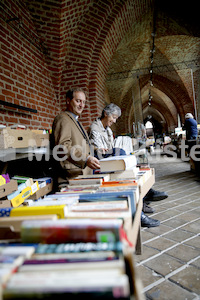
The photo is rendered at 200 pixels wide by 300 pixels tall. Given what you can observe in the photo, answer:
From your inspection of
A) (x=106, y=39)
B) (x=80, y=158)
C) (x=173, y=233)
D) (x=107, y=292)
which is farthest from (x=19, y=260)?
(x=106, y=39)

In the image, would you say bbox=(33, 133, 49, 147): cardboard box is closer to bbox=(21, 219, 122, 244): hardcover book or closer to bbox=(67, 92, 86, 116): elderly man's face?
bbox=(67, 92, 86, 116): elderly man's face

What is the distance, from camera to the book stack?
0.41 meters

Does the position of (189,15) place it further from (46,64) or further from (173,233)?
(173,233)

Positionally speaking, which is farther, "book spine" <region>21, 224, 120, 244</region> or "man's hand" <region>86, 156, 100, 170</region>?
"man's hand" <region>86, 156, 100, 170</region>

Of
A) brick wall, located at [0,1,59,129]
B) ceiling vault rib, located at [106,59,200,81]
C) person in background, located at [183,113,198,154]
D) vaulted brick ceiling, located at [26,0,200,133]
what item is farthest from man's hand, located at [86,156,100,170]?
ceiling vault rib, located at [106,59,200,81]

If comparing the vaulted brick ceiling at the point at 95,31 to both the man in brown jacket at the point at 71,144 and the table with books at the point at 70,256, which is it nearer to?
the man in brown jacket at the point at 71,144

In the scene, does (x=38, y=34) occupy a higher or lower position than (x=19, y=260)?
higher

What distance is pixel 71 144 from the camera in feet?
6.48

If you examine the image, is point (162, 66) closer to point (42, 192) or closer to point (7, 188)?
point (42, 192)

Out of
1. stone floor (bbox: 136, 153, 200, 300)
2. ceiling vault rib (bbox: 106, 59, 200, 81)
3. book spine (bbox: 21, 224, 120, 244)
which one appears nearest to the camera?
book spine (bbox: 21, 224, 120, 244)

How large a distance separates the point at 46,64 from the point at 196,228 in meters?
3.78

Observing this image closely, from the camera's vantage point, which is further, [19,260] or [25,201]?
[25,201]

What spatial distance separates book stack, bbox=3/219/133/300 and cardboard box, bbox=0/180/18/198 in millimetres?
1248

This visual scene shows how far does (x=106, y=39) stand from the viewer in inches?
171
